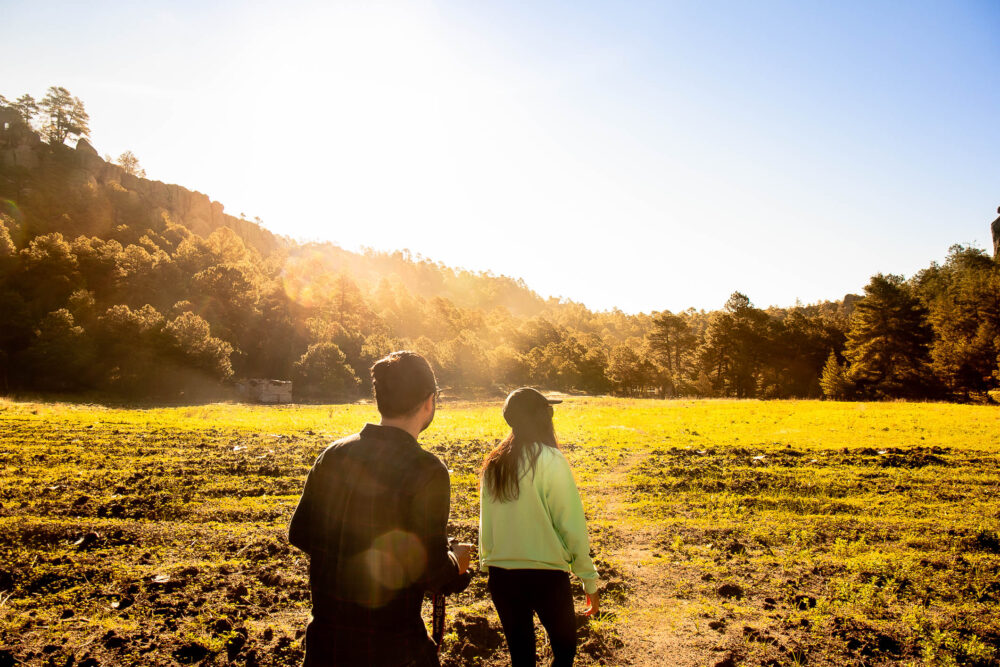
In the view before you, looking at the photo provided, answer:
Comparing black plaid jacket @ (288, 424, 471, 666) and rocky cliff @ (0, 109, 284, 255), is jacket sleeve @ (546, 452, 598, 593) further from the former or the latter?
rocky cliff @ (0, 109, 284, 255)

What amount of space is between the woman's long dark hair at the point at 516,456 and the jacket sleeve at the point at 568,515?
6.5 inches

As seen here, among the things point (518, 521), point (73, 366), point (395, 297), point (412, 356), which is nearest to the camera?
point (412, 356)

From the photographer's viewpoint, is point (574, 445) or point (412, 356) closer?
point (412, 356)

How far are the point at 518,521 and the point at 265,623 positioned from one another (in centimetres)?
Result: 373

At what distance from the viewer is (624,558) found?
7297 mm

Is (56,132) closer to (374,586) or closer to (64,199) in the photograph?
(64,199)

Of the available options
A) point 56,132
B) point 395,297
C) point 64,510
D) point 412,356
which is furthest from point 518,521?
point 56,132

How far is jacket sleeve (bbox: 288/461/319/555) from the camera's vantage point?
222 cm

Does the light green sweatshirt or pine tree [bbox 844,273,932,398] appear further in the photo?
pine tree [bbox 844,273,932,398]

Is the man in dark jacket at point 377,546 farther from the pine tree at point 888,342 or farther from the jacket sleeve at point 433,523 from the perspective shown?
the pine tree at point 888,342

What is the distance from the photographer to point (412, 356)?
7.76 feet

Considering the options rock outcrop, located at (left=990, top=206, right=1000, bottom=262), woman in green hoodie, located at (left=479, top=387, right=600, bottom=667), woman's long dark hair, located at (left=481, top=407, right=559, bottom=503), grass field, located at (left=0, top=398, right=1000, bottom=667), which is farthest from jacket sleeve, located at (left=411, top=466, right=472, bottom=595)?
rock outcrop, located at (left=990, top=206, right=1000, bottom=262)

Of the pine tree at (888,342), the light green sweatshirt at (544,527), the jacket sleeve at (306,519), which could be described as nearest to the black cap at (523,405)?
the light green sweatshirt at (544,527)

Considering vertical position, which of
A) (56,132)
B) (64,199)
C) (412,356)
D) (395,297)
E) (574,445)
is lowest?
(574,445)
